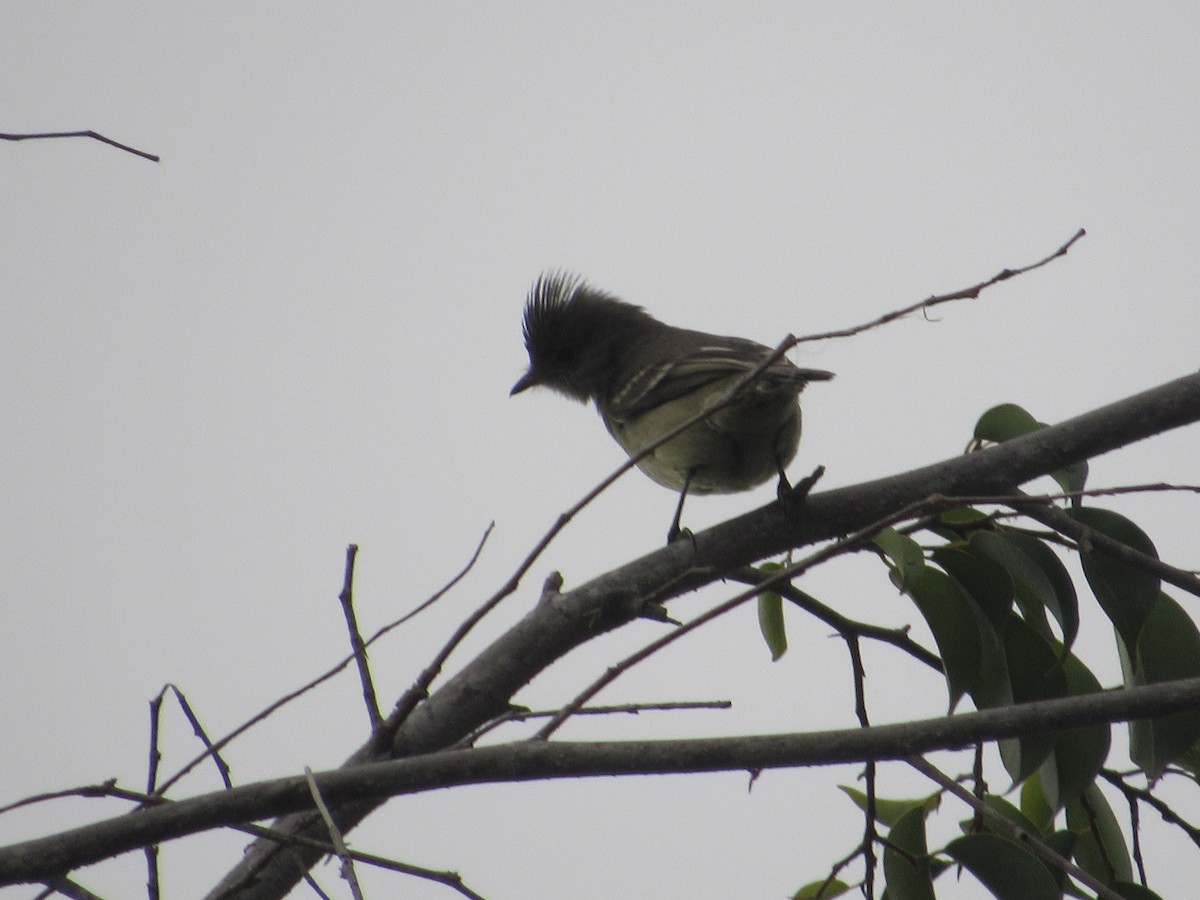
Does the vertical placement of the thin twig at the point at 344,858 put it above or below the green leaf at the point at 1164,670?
below

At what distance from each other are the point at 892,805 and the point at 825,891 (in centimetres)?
32

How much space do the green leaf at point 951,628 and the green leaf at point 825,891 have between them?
22.9 inches

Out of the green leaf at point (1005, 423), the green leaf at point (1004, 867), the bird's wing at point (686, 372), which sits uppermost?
the bird's wing at point (686, 372)

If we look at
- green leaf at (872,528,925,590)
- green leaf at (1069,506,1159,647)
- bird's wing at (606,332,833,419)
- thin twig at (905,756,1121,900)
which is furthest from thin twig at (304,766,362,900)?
bird's wing at (606,332,833,419)

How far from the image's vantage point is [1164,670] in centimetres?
285

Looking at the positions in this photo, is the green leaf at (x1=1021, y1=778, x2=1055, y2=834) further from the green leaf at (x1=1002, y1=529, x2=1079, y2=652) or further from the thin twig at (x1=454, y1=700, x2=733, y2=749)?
the thin twig at (x1=454, y1=700, x2=733, y2=749)

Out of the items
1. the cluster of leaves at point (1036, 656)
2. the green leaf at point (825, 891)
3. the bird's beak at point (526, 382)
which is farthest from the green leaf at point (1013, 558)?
the bird's beak at point (526, 382)

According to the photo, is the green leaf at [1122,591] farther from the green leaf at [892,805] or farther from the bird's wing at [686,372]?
the bird's wing at [686,372]

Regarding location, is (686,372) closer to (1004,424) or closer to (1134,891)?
(1004,424)

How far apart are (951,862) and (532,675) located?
1.07 meters

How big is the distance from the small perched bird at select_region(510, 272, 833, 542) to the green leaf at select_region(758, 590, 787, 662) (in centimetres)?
33

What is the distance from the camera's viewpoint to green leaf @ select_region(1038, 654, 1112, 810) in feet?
8.86

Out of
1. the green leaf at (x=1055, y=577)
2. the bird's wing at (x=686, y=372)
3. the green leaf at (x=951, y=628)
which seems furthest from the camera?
the bird's wing at (x=686, y=372)

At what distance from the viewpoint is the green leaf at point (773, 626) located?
339 centimetres
